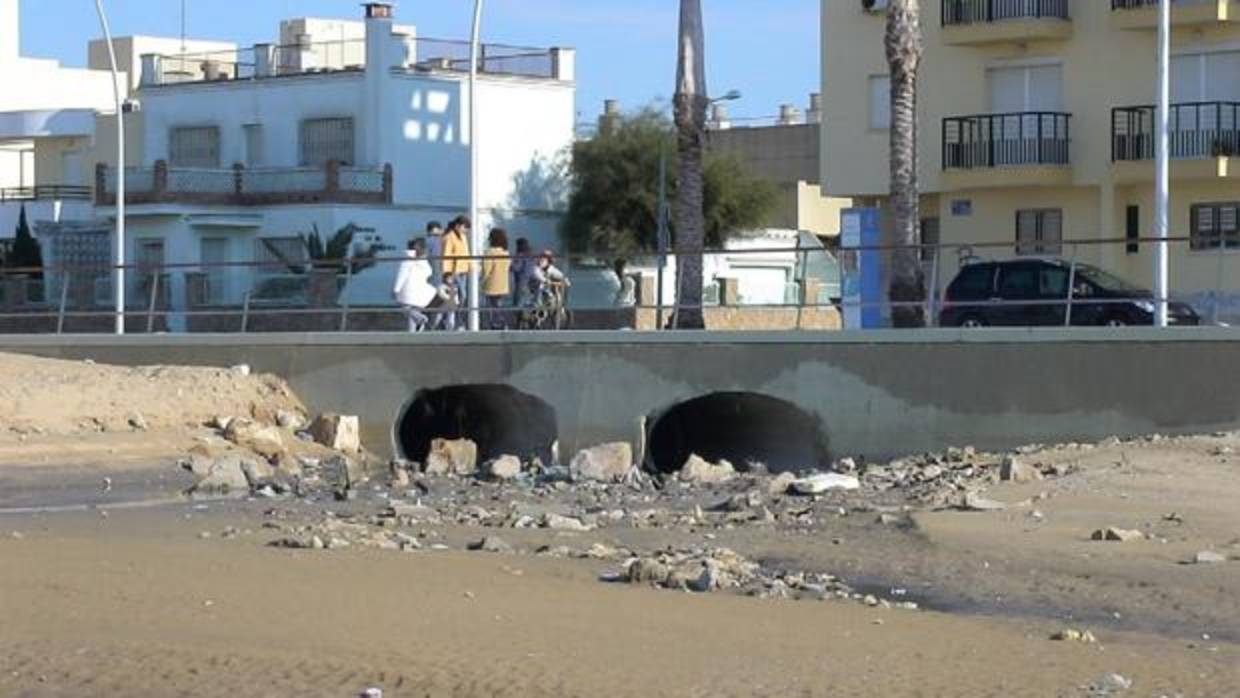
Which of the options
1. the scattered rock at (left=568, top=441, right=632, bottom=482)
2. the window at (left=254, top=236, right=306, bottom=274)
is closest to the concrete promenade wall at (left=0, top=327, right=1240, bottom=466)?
the scattered rock at (left=568, top=441, right=632, bottom=482)

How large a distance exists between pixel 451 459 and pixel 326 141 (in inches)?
1259

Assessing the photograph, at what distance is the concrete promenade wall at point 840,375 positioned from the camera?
27438mm

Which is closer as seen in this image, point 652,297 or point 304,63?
point 652,297

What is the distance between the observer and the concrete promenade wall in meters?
27.4

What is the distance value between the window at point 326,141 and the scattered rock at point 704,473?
3373 centimetres

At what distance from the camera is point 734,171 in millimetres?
67625

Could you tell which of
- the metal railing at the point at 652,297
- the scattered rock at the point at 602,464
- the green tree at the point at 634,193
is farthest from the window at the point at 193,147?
the scattered rock at the point at 602,464

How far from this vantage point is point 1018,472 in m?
25.2

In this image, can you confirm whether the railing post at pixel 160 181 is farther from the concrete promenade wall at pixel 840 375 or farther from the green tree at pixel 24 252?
the concrete promenade wall at pixel 840 375

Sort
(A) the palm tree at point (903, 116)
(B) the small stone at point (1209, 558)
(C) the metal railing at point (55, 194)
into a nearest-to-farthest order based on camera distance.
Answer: (B) the small stone at point (1209, 558) < (A) the palm tree at point (903, 116) < (C) the metal railing at point (55, 194)

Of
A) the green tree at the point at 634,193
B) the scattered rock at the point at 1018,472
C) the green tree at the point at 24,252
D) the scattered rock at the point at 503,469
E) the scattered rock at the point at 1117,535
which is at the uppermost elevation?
the green tree at the point at 634,193

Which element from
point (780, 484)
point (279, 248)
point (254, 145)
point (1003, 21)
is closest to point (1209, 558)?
point (780, 484)

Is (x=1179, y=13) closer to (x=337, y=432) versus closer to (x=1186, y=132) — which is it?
(x=1186, y=132)

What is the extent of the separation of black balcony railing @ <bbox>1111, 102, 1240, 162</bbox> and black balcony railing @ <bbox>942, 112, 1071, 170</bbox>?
1298 mm
